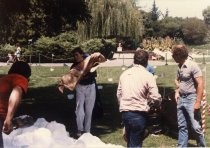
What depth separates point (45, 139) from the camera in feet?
26.8

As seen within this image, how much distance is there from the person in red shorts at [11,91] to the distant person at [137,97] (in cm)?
127

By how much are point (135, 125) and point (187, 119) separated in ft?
6.00

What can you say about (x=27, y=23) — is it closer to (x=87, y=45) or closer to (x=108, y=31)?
(x=87, y=45)

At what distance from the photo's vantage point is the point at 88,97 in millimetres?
9328

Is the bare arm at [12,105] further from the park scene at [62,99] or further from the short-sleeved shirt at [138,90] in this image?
the short-sleeved shirt at [138,90]

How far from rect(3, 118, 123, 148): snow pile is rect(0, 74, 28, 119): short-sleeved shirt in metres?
2.04

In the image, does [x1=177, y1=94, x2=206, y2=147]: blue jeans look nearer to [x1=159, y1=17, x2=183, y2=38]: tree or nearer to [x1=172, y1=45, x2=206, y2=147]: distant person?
[x1=172, y1=45, x2=206, y2=147]: distant person

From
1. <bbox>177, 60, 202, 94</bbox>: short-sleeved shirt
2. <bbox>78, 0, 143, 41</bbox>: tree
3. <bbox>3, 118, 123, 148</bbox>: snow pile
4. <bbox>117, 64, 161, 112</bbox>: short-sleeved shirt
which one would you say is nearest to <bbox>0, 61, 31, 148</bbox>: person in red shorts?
<bbox>117, 64, 161, 112</bbox>: short-sleeved shirt

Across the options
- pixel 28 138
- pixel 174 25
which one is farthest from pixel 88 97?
pixel 174 25

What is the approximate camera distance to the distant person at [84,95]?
934 cm

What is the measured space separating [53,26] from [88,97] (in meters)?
7.84

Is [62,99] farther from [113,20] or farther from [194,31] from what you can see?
[194,31]

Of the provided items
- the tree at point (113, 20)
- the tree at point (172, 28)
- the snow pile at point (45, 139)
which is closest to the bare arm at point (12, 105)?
the snow pile at point (45, 139)

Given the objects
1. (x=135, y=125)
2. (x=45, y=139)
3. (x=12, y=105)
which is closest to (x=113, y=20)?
(x=45, y=139)
